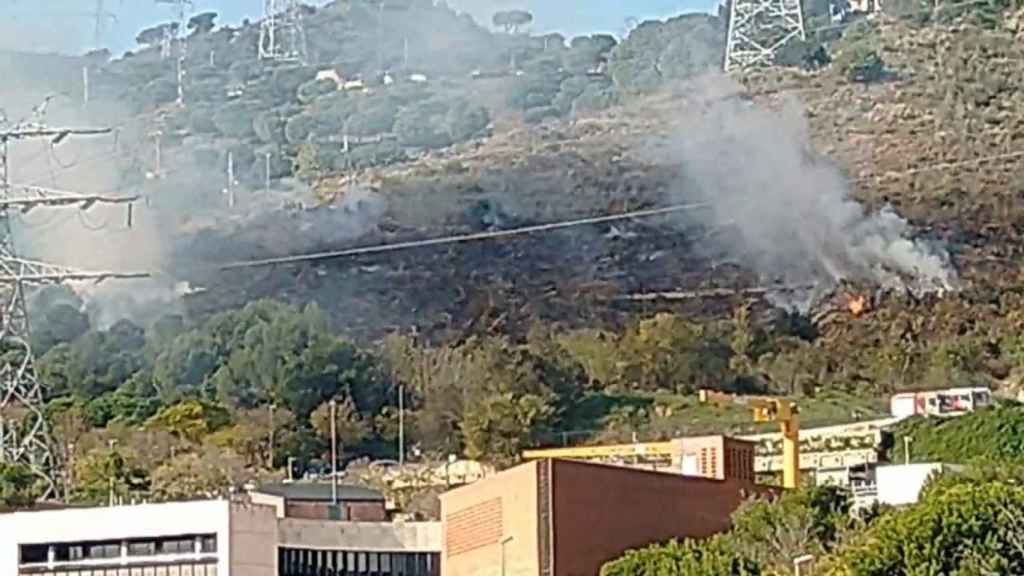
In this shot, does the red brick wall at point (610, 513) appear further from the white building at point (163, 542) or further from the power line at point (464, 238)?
the power line at point (464, 238)

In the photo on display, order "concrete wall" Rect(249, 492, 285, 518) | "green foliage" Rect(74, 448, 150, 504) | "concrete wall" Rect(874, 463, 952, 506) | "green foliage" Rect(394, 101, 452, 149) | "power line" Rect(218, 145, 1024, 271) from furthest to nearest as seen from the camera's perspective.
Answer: "green foliage" Rect(394, 101, 452, 149), "power line" Rect(218, 145, 1024, 271), "green foliage" Rect(74, 448, 150, 504), "concrete wall" Rect(874, 463, 952, 506), "concrete wall" Rect(249, 492, 285, 518)

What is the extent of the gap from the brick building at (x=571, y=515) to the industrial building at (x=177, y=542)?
8.92ft

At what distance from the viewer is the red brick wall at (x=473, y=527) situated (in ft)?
181

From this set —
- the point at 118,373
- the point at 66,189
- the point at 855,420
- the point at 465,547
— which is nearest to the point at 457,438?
the point at 855,420

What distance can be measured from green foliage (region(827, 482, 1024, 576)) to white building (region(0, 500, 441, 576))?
16.4 m

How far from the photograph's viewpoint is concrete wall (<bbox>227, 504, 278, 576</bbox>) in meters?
53.4

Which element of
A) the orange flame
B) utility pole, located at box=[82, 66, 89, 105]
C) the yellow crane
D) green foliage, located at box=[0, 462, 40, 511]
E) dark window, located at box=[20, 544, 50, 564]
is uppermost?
utility pole, located at box=[82, 66, 89, 105]

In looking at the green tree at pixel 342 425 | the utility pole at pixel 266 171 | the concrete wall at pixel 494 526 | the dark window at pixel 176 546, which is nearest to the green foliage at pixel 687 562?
the concrete wall at pixel 494 526

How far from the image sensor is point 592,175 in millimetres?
130250

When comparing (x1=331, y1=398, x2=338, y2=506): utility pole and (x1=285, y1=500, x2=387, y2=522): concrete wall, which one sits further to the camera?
(x1=331, y1=398, x2=338, y2=506): utility pole

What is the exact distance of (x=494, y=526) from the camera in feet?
181

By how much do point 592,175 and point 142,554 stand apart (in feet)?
256

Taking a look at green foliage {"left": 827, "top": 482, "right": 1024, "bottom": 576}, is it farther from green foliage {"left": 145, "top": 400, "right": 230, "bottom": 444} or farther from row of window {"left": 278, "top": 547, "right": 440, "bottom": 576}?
green foliage {"left": 145, "top": 400, "right": 230, "bottom": 444}

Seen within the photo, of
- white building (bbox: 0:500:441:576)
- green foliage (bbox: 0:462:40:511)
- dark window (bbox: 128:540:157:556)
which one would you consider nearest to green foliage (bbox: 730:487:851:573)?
white building (bbox: 0:500:441:576)
